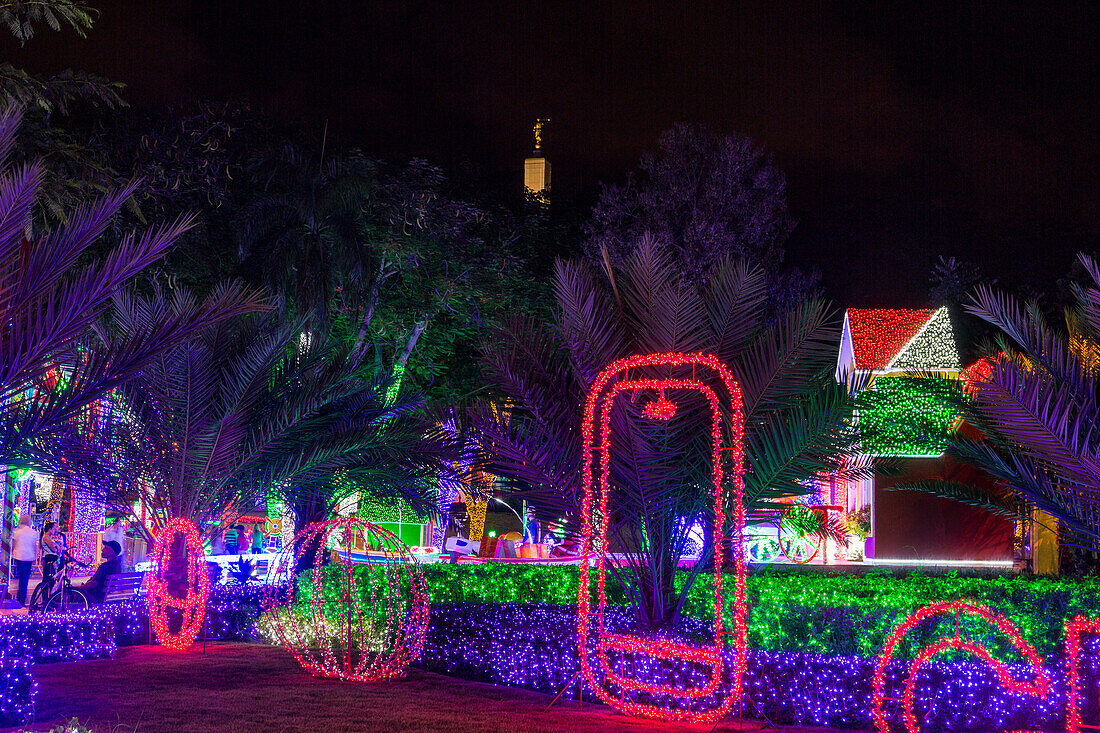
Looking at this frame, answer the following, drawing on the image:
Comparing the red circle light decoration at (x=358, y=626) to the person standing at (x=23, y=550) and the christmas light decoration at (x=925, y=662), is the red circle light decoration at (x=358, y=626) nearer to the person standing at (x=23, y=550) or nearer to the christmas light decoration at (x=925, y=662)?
the christmas light decoration at (x=925, y=662)

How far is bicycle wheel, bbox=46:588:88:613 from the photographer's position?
13906 mm

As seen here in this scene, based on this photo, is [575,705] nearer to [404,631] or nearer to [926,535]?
[404,631]

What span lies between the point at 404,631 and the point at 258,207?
1187 cm

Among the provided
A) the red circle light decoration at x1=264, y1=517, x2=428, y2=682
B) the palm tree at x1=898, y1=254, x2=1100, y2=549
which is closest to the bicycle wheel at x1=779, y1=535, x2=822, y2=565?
the palm tree at x1=898, y1=254, x2=1100, y2=549

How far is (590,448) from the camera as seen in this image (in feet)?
28.5

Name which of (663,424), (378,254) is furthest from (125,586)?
(663,424)

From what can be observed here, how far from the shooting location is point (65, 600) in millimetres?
14211

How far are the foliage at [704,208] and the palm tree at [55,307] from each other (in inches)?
726

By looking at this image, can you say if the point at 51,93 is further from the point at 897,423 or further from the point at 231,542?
the point at 231,542

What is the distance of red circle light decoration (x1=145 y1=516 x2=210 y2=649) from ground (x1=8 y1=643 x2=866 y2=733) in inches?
55.1

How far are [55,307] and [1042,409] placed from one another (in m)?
7.68

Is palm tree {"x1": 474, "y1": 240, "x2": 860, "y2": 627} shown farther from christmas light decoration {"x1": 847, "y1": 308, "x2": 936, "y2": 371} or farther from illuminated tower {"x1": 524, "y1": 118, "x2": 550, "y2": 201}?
illuminated tower {"x1": 524, "y1": 118, "x2": 550, "y2": 201}

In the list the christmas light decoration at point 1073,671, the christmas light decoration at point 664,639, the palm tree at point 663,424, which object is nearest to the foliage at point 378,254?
the palm tree at point 663,424

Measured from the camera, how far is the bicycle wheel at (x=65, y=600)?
13906 millimetres
